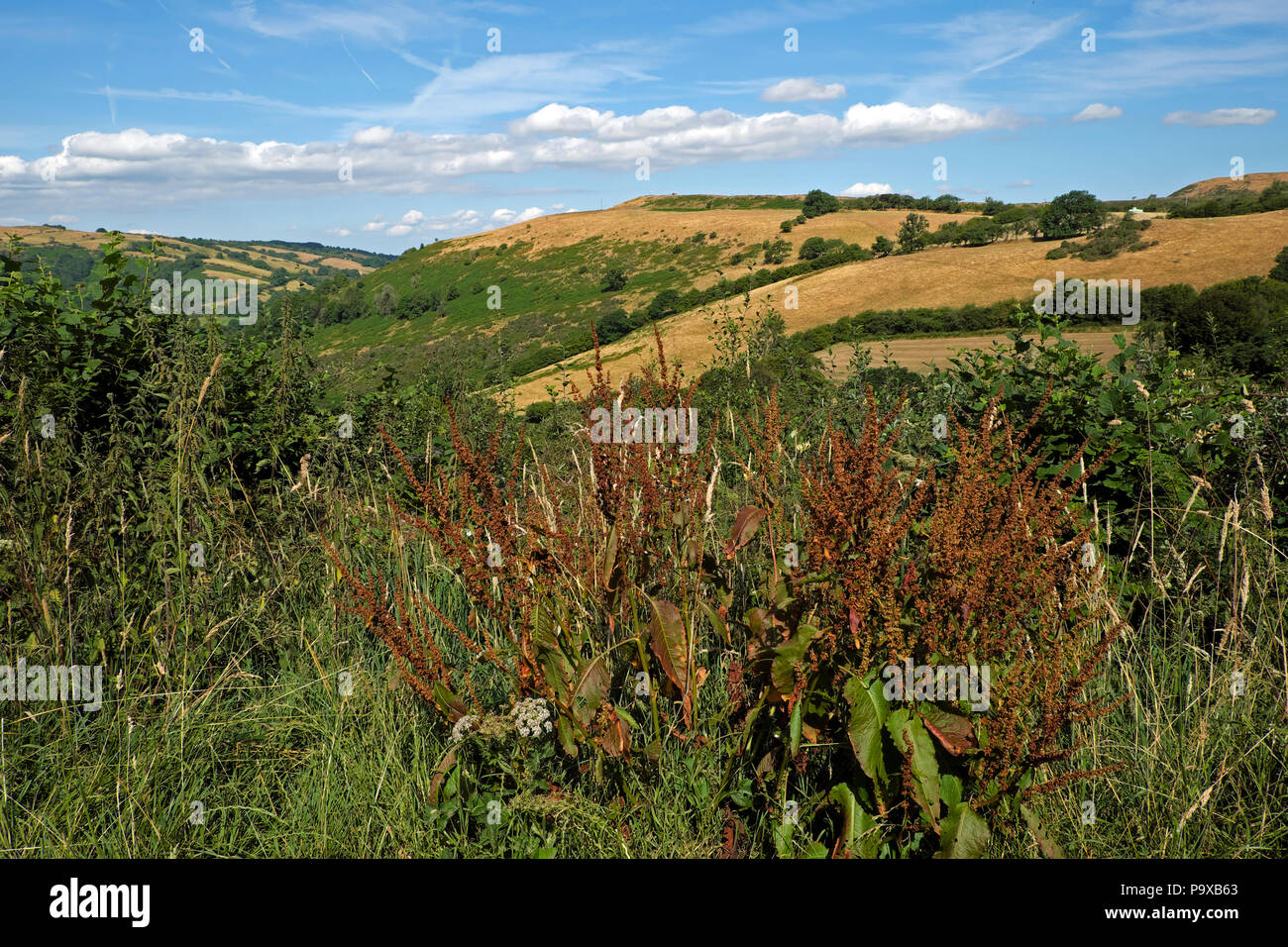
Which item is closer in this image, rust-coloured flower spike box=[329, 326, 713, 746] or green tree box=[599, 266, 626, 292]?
rust-coloured flower spike box=[329, 326, 713, 746]

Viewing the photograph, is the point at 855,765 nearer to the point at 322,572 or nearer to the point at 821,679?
the point at 821,679

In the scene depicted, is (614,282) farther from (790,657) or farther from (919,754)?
(919,754)

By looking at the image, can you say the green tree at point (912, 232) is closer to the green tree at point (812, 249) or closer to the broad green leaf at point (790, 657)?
the green tree at point (812, 249)

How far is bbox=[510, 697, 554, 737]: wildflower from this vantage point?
7.43ft

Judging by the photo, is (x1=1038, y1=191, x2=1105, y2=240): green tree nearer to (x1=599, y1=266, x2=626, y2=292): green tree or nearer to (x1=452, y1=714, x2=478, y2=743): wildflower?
(x1=599, y1=266, x2=626, y2=292): green tree

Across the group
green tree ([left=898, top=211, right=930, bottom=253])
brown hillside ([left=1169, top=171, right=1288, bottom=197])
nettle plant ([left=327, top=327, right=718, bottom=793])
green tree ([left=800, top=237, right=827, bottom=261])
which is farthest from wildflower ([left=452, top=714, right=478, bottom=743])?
brown hillside ([left=1169, top=171, right=1288, bottom=197])

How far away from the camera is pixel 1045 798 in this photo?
98.3 inches

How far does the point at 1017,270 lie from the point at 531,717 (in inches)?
1149

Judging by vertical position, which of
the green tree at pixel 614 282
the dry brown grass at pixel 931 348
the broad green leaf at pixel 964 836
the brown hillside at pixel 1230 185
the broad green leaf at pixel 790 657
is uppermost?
the brown hillside at pixel 1230 185

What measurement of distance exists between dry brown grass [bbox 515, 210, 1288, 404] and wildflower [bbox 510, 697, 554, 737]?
66.1 feet

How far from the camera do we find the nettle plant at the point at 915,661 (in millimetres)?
2057

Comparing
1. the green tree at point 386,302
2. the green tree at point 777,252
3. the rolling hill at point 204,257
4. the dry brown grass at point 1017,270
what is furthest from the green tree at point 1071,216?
the green tree at point 386,302

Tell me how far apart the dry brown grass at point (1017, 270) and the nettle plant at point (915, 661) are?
19.8m

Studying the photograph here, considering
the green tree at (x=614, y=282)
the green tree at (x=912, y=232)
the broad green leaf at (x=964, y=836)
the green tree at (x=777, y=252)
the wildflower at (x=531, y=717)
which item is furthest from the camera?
the green tree at (x=614, y=282)
